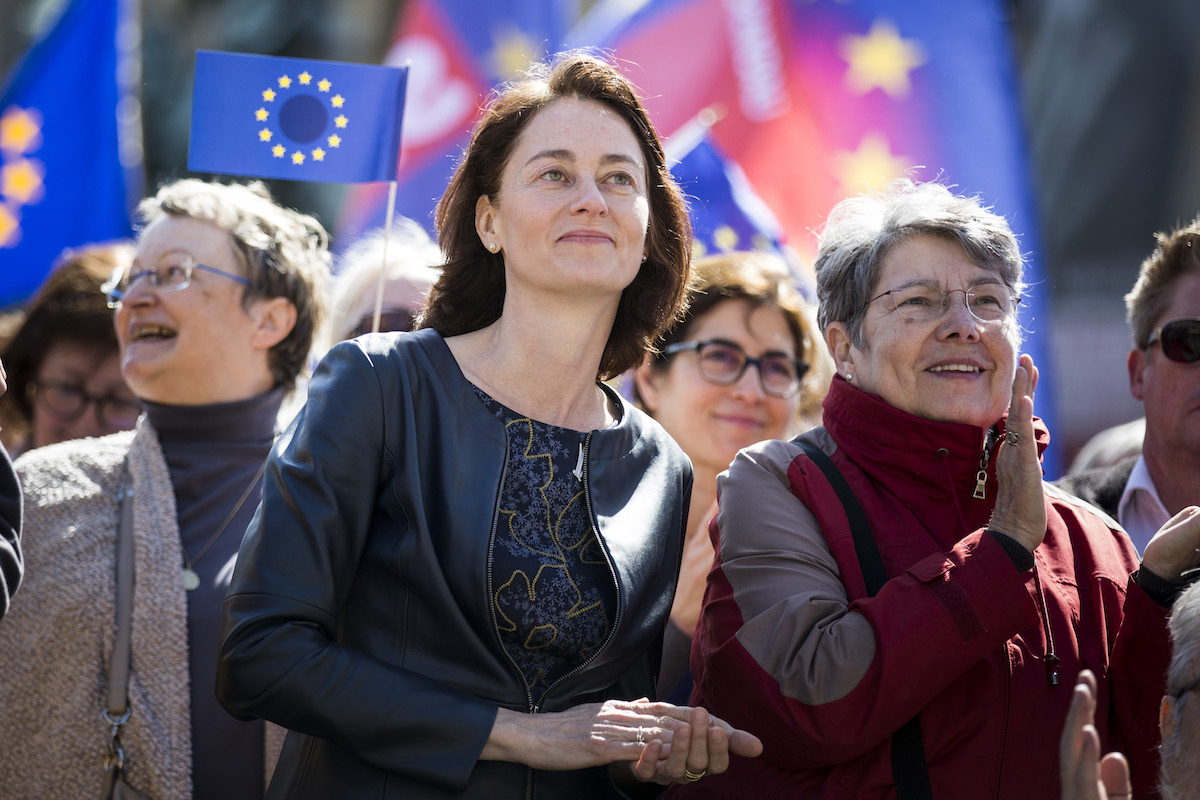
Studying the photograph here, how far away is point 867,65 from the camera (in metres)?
6.04

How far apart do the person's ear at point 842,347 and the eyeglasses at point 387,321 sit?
64.0 inches

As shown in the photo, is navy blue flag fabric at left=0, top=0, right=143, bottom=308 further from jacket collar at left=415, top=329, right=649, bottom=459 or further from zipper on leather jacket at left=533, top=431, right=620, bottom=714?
zipper on leather jacket at left=533, top=431, right=620, bottom=714

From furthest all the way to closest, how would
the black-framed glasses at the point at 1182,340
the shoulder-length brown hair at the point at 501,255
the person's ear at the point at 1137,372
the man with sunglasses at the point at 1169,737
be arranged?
the person's ear at the point at 1137,372
the black-framed glasses at the point at 1182,340
the shoulder-length brown hair at the point at 501,255
the man with sunglasses at the point at 1169,737

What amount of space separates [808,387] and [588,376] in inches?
66.6

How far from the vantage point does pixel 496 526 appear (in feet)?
8.28

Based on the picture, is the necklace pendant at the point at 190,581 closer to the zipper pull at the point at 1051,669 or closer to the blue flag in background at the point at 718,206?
the zipper pull at the point at 1051,669

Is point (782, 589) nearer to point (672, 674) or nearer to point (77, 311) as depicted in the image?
point (672, 674)

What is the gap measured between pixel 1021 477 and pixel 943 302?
0.48m

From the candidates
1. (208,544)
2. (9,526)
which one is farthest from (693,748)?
(208,544)

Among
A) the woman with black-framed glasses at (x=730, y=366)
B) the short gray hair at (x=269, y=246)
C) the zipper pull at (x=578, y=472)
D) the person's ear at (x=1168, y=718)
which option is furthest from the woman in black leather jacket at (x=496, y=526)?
the short gray hair at (x=269, y=246)

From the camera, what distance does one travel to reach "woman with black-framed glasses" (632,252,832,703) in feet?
13.5

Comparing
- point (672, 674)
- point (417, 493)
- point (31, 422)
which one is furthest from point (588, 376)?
point (31, 422)

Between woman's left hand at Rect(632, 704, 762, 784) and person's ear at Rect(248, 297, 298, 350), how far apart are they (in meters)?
2.19

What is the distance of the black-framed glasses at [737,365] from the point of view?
412 centimetres
